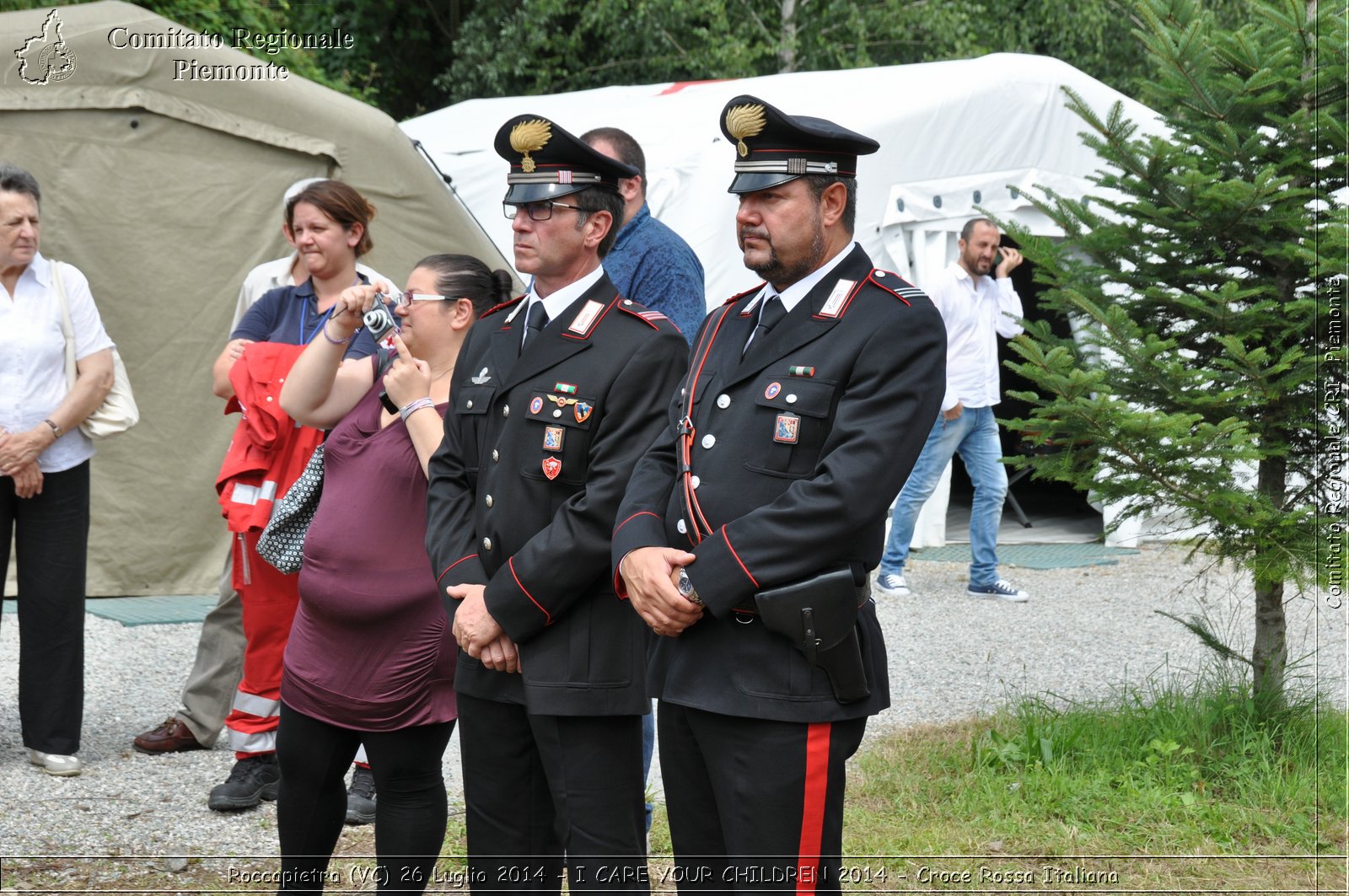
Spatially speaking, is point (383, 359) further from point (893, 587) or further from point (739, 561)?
point (893, 587)

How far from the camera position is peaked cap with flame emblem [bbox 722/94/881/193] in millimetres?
2779

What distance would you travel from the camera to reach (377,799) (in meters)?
3.38

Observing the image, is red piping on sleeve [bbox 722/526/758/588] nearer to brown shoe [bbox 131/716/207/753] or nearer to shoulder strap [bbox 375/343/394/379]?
shoulder strap [bbox 375/343/394/379]

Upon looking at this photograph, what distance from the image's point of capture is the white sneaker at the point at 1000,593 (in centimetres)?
812

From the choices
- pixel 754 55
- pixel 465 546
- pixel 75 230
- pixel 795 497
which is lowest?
pixel 465 546

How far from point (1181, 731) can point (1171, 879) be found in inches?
36.4

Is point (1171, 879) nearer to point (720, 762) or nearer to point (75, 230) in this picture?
point (720, 762)

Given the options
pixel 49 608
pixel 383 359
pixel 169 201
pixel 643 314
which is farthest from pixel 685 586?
pixel 169 201

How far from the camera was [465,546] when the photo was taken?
3139 mm

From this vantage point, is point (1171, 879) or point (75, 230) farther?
point (75, 230)

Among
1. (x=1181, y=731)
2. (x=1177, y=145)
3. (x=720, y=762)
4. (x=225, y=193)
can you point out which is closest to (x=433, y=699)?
(x=720, y=762)

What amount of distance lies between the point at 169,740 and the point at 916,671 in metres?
3.29

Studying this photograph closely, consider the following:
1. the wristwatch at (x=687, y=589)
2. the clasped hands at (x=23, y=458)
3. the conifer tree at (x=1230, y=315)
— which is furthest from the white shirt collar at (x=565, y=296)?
the clasped hands at (x=23, y=458)

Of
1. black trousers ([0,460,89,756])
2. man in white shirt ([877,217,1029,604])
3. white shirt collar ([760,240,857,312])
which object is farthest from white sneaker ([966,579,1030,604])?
white shirt collar ([760,240,857,312])
